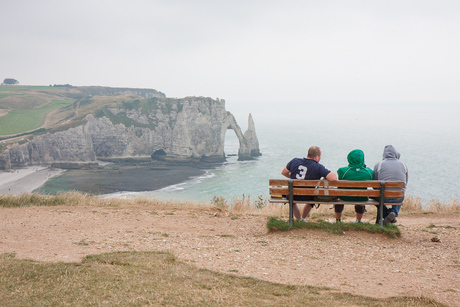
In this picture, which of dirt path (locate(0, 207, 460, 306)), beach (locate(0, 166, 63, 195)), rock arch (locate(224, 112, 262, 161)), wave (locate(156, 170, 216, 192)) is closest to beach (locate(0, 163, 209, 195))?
beach (locate(0, 166, 63, 195))

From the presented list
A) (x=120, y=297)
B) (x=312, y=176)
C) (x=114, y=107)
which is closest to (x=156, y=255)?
(x=120, y=297)

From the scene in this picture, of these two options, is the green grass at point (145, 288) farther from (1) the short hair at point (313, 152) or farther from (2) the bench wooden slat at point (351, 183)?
(1) the short hair at point (313, 152)

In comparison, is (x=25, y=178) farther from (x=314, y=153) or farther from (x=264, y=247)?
(x=264, y=247)

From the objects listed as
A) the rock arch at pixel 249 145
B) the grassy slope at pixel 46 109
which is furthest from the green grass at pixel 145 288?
the rock arch at pixel 249 145

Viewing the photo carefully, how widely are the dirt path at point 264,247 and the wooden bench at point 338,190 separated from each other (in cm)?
70

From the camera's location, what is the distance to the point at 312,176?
7.61 metres

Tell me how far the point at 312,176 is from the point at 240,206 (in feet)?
14.8

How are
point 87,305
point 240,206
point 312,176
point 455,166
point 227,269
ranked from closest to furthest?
1. point 87,305
2. point 227,269
3. point 312,176
4. point 240,206
5. point 455,166

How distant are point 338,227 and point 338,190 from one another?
80 cm

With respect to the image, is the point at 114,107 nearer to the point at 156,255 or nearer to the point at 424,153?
the point at 424,153

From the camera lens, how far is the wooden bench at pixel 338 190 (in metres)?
7.24

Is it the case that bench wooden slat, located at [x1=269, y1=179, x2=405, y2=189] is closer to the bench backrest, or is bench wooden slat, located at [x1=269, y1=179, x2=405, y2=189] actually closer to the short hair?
the bench backrest

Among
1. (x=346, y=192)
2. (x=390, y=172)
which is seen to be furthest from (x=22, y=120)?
(x=390, y=172)

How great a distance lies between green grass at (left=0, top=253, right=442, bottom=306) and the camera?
3785 mm
